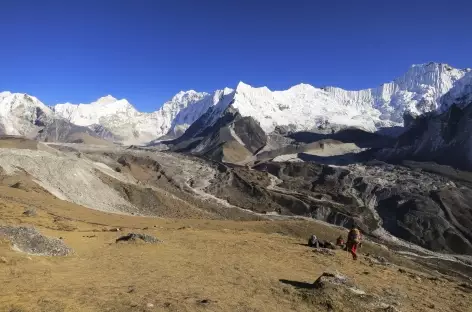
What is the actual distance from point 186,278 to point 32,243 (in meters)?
9.46

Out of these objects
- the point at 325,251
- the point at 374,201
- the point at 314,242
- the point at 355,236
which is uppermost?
the point at 374,201

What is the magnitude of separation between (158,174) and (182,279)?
13976 cm

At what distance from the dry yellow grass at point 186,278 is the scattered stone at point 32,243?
0.67m

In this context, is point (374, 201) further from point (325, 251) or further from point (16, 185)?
point (325, 251)

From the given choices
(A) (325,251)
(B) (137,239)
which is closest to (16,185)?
(B) (137,239)

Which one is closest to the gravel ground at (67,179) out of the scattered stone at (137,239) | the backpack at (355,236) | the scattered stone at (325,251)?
the scattered stone at (137,239)

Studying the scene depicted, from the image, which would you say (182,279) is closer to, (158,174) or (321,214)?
(321,214)

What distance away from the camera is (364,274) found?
26031 millimetres

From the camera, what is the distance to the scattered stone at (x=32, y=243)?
2488 centimetres

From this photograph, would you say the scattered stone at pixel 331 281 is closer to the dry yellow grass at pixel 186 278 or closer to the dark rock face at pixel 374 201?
the dry yellow grass at pixel 186 278

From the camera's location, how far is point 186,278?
71.4 feet

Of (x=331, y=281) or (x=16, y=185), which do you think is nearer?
(x=331, y=281)

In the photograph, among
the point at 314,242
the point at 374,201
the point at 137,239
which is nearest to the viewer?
the point at 137,239

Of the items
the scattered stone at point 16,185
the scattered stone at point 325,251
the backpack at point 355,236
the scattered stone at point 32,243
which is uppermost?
the backpack at point 355,236
